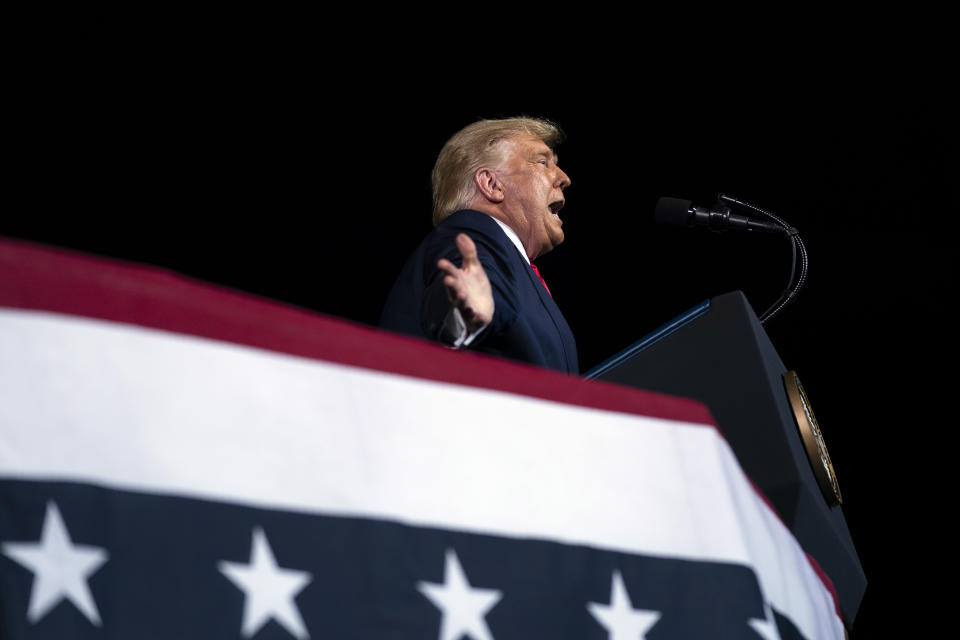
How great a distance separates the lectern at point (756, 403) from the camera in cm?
136

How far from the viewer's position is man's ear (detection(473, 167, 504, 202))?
6.79 ft

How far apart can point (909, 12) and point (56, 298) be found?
2813 mm

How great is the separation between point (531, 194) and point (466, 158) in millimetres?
169

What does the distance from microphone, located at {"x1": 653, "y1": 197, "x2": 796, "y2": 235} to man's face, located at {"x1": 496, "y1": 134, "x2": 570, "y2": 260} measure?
0.73 feet

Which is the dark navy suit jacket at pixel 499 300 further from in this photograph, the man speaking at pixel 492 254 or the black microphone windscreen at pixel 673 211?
the black microphone windscreen at pixel 673 211

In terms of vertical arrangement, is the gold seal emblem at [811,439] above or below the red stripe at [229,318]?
above

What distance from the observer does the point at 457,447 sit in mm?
893

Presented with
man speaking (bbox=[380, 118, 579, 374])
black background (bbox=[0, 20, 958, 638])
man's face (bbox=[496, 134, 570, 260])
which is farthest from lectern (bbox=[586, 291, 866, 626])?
black background (bbox=[0, 20, 958, 638])

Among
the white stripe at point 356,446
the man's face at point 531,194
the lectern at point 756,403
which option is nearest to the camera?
the white stripe at point 356,446

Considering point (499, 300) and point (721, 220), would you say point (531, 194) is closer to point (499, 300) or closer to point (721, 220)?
point (721, 220)

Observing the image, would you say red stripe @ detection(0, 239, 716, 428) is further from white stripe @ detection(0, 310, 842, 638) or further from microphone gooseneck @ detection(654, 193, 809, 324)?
microphone gooseneck @ detection(654, 193, 809, 324)

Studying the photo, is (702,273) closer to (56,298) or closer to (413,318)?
(413,318)

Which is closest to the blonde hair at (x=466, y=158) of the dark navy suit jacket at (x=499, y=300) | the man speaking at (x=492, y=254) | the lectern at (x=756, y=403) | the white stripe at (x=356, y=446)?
the man speaking at (x=492, y=254)

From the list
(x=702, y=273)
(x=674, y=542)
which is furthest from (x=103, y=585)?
(x=702, y=273)
